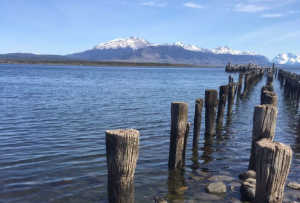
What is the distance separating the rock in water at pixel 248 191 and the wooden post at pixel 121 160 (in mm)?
3309

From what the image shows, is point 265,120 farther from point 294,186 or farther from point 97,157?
point 97,157

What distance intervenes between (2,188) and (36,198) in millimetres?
1265

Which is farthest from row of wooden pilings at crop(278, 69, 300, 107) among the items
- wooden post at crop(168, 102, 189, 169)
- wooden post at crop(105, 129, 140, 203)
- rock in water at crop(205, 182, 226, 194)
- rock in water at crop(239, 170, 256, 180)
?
wooden post at crop(105, 129, 140, 203)

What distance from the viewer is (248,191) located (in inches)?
304

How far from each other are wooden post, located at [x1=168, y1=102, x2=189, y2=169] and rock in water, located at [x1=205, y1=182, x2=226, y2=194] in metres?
1.42

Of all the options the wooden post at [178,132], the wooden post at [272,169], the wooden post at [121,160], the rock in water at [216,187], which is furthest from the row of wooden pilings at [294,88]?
the wooden post at [121,160]

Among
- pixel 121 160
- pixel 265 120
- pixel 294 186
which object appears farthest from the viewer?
pixel 294 186

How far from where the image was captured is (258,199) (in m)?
5.56

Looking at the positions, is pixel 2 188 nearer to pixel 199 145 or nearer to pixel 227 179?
pixel 227 179

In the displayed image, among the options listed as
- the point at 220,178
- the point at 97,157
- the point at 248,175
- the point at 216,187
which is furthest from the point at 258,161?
the point at 97,157

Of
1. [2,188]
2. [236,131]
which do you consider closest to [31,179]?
[2,188]

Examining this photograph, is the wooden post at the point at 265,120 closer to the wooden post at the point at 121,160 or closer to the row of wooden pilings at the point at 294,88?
the wooden post at the point at 121,160

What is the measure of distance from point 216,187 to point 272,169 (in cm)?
332

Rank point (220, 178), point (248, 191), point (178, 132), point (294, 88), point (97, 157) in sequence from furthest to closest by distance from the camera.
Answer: point (294, 88), point (97, 157), point (220, 178), point (178, 132), point (248, 191)
